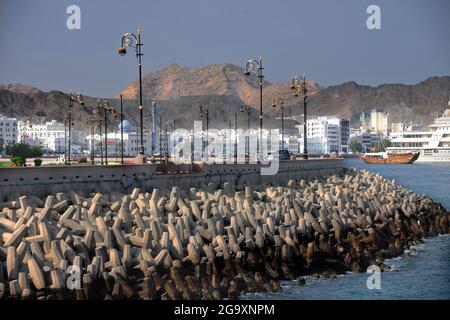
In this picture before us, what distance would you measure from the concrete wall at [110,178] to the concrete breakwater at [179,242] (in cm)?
96

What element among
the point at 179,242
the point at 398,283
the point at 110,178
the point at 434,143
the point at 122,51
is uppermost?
the point at 122,51

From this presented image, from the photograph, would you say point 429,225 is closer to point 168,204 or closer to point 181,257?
point 168,204

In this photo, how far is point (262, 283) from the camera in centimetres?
2534

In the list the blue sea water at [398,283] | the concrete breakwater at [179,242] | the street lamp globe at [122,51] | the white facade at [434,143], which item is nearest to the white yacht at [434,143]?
the white facade at [434,143]

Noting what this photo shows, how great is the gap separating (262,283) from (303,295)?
1563 mm

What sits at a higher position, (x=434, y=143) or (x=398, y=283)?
(x=434, y=143)

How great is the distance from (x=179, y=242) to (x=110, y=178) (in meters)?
8.98

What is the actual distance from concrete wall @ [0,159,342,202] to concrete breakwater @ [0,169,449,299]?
960 mm

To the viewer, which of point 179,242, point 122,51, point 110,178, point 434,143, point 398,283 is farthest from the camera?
point 434,143

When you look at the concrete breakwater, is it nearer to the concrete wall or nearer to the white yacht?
the concrete wall

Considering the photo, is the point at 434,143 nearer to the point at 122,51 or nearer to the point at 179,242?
the point at 122,51

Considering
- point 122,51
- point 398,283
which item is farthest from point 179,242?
point 122,51

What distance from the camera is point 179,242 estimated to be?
25672 mm
